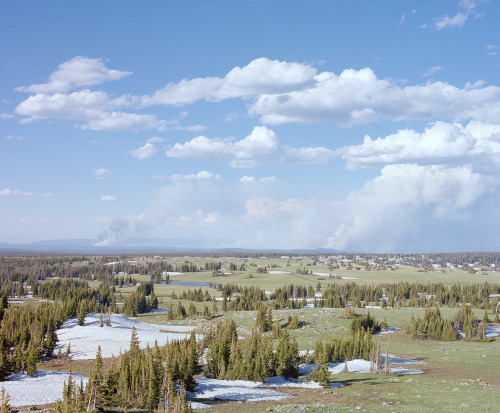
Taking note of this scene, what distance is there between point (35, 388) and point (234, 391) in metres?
22.1

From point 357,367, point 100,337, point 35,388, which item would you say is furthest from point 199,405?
point 100,337

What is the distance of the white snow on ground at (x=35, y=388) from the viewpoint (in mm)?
41031

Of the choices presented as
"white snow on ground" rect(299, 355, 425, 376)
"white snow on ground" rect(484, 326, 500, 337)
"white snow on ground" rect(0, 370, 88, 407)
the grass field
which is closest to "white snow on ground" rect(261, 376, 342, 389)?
the grass field

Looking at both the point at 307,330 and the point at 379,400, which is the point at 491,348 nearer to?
the point at 307,330

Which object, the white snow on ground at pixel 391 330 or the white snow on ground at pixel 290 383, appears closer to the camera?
the white snow on ground at pixel 290 383

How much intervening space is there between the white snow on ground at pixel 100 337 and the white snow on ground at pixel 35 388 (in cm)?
1959

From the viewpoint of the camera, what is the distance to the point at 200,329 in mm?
104250

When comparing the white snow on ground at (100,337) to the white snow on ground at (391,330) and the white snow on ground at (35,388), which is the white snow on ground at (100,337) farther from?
the white snow on ground at (391,330)

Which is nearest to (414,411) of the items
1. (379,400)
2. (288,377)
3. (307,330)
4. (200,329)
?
(379,400)

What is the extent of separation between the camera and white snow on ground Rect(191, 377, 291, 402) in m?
45.8

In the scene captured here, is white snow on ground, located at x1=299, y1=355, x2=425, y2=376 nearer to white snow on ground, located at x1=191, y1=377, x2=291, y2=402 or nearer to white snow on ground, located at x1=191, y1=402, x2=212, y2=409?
white snow on ground, located at x1=191, y1=377, x2=291, y2=402

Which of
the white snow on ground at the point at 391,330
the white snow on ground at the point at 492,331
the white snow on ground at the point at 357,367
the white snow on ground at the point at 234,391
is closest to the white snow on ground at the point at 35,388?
the white snow on ground at the point at 234,391

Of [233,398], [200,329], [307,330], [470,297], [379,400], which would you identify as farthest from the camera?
[470,297]

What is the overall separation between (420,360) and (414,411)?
115 feet
